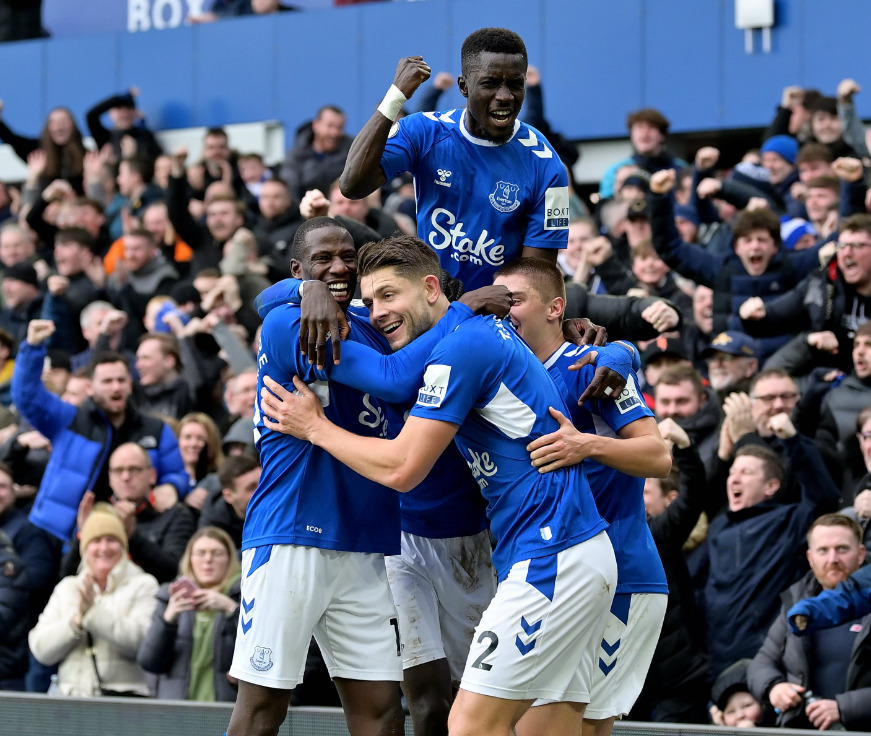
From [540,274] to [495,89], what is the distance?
0.76m

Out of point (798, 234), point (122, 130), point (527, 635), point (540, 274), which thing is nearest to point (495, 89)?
point (540, 274)

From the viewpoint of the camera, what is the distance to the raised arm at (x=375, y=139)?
5.62m

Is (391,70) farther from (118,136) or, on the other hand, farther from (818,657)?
(818,657)

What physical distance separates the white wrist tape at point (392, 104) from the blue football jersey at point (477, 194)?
23 centimetres

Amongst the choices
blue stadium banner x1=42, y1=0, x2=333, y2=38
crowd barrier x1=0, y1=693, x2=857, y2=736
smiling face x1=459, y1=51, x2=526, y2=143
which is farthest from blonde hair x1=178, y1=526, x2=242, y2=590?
blue stadium banner x1=42, y1=0, x2=333, y2=38

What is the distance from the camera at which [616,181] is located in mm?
11516

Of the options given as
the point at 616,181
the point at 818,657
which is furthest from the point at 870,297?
the point at 616,181

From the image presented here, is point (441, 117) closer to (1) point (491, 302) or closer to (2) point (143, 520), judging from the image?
(1) point (491, 302)

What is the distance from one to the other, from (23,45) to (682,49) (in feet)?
26.2

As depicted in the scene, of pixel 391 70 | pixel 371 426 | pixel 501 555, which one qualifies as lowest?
pixel 501 555

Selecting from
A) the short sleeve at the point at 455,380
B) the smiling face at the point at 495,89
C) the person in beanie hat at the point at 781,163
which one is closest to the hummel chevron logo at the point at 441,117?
the smiling face at the point at 495,89

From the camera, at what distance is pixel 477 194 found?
19.4 ft

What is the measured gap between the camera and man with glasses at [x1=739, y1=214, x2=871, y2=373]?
27.8 feet

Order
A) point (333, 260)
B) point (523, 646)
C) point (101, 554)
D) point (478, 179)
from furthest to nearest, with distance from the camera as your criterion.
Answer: point (101, 554) → point (478, 179) → point (333, 260) → point (523, 646)
